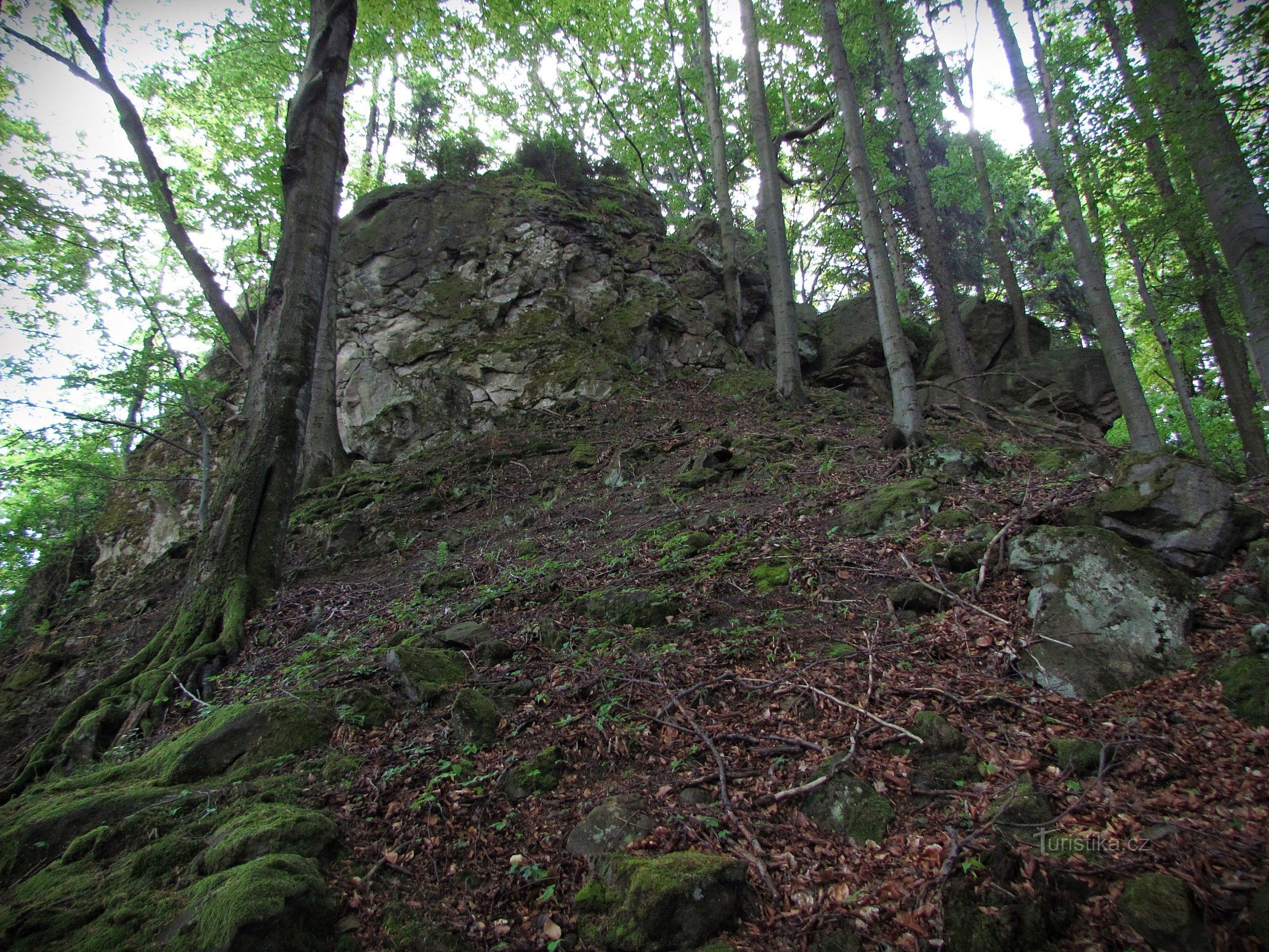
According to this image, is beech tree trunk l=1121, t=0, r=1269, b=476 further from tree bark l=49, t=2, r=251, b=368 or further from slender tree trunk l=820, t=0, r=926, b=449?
tree bark l=49, t=2, r=251, b=368

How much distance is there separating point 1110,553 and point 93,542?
626 inches

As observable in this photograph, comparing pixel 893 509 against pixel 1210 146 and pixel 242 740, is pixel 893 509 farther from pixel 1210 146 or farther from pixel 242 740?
pixel 242 740

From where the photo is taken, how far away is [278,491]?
6.36 m

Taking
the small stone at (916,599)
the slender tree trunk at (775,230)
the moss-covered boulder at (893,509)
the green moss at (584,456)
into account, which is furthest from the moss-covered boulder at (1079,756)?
the slender tree trunk at (775,230)

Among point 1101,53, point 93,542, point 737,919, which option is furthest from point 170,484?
point 1101,53

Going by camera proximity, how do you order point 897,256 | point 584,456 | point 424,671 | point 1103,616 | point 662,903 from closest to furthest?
point 662,903, point 1103,616, point 424,671, point 584,456, point 897,256

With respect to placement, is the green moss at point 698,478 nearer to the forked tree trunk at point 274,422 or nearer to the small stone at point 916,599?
the small stone at point 916,599

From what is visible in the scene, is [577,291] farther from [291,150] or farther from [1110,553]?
[1110,553]

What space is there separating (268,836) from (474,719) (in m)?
1.28

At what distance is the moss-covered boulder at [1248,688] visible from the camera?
3.13m

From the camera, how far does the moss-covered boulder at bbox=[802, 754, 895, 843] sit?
291cm

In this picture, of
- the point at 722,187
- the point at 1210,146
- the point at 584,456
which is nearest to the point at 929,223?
the point at 722,187

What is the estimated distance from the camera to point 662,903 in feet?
7.91

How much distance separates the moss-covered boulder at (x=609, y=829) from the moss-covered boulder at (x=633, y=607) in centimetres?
201
